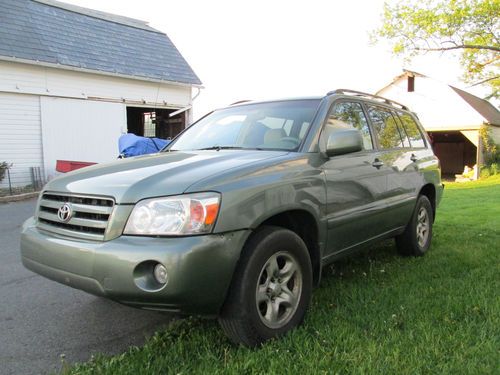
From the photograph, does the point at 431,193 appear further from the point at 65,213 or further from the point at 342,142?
the point at 65,213

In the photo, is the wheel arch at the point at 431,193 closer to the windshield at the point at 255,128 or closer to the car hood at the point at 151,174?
the windshield at the point at 255,128

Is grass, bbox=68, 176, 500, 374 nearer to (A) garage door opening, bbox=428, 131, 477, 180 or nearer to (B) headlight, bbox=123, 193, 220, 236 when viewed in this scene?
(B) headlight, bbox=123, 193, 220, 236

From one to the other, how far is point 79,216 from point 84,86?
1303 centimetres

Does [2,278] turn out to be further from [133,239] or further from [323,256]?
[323,256]

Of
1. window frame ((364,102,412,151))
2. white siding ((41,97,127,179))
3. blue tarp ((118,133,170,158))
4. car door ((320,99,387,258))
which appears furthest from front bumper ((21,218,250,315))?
white siding ((41,97,127,179))

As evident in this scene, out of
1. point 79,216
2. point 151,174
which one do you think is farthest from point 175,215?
point 79,216

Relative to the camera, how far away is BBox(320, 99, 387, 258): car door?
12.3 feet

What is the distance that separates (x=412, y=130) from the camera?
588cm

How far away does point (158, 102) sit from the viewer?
17.2 meters

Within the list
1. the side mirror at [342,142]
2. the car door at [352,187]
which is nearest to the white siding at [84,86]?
the car door at [352,187]

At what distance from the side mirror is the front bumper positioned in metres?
1.20

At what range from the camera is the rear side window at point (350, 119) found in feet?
13.6

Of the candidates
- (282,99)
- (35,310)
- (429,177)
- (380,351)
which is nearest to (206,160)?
(282,99)

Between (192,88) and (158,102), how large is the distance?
1772 millimetres
